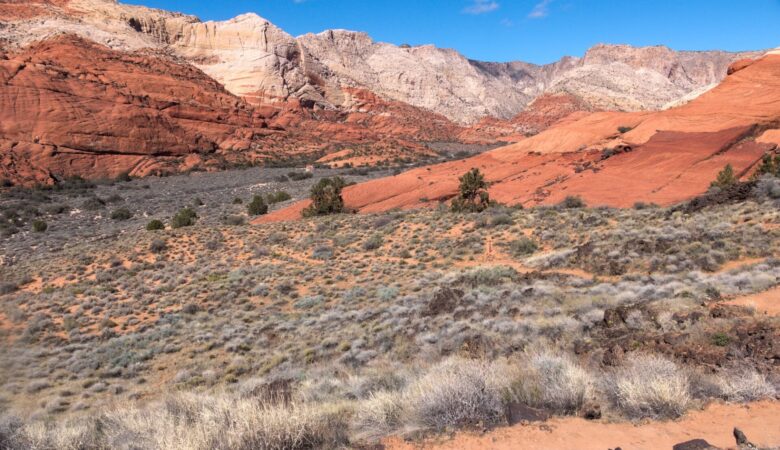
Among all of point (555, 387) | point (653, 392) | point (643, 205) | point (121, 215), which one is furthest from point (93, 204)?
point (653, 392)

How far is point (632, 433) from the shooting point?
366 centimetres

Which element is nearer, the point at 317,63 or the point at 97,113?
the point at 97,113

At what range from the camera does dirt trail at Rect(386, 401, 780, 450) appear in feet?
11.4

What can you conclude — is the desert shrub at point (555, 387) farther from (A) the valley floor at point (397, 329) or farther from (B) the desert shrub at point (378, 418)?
(B) the desert shrub at point (378, 418)

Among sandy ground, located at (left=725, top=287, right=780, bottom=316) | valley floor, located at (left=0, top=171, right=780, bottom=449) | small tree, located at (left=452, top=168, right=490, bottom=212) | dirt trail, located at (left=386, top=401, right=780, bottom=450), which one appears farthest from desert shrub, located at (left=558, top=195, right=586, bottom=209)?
dirt trail, located at (left=386, top=401, right=780, bottom=450)

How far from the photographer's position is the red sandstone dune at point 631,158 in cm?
2550

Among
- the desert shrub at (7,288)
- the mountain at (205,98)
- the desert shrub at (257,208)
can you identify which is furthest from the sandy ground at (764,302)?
the mountain at (205,98)

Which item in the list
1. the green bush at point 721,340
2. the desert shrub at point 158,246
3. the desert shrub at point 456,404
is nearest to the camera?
the desert shrub at point 456,404

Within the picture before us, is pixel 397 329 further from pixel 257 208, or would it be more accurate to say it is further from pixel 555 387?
pixel 257 208

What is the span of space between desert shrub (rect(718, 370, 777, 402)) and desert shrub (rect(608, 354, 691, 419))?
1.02ft

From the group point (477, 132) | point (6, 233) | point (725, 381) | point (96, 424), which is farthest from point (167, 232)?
point (477, 132)

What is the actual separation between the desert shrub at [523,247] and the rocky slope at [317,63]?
7980cm

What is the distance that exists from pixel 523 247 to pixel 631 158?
60.3 ft

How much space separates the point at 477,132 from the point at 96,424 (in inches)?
4187
